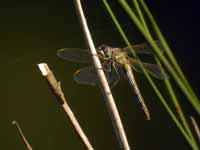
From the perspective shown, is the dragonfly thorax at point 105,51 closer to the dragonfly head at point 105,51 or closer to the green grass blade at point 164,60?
the dragonfly head at point 105,51

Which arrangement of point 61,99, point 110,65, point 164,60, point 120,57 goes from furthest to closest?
point 120,57
point 110,65
point 61,99
point 164,60

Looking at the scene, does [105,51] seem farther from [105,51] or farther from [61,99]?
[61,99]

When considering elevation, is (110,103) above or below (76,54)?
above

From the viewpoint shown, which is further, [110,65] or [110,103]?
[110,65]

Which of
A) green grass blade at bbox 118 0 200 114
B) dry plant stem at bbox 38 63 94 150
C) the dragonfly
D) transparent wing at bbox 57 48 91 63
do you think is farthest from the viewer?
transparent wing at bbox 57 48 91 63

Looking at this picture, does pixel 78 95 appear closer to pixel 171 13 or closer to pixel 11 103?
pixel 11 103

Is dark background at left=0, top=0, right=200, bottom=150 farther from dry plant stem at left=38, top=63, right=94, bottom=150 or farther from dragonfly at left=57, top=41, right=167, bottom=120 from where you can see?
dry plant stem at left=38, top=63, right=94, bottom=150

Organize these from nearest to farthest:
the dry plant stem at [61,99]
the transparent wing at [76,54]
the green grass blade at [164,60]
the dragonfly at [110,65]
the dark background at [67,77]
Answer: the green grass blade at [164,60], the dry plant stem at [61,99], the dragonfly at [110,65], the transparent wing at [76,54], the dark background at [67,77]

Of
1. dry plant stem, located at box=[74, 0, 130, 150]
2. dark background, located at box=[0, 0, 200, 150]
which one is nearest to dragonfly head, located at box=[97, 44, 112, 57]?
dry plant stem, located at box=[74, 0, 130, 150]

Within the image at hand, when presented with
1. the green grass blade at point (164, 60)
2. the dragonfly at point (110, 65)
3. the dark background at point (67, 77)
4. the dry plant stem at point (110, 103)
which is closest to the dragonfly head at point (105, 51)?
the dragonfly at point (110, 65)

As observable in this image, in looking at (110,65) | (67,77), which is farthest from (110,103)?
(67,77)
